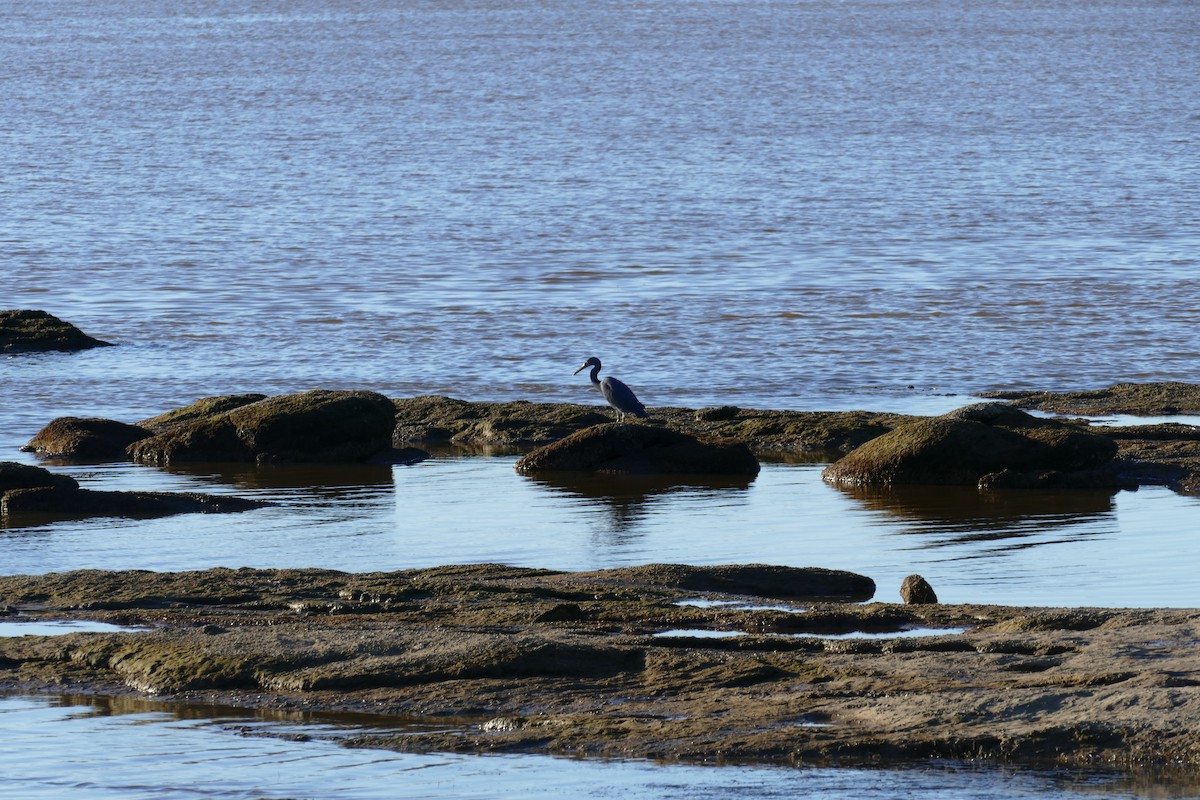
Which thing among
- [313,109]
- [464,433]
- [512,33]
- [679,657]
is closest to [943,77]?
[313,109]

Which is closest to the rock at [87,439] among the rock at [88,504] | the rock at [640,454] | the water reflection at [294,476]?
the water reflection at [294,476]

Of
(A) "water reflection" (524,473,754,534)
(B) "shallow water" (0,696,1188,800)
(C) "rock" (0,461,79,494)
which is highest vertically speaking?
(C) "rock" (0,461,79,494)

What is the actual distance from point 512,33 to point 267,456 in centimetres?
8377

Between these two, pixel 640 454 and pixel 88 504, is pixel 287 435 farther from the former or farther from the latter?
pixel 88 504

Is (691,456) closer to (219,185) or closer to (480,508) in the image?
(480,508)

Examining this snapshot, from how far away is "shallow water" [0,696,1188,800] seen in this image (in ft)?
22.7

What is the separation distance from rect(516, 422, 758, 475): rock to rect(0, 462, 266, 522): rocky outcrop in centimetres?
300

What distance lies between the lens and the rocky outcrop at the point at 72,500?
1283 centimetres

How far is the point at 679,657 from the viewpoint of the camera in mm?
8180

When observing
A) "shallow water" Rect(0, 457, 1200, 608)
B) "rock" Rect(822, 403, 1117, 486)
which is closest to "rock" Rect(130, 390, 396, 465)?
"shallow water" Rect(0, 457, 1200, 608)

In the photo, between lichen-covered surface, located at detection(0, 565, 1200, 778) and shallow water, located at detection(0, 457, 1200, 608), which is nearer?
lichen-covered surface, located at detection(0, 565, 1200, 778)

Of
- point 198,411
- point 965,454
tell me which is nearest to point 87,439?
point 198,411

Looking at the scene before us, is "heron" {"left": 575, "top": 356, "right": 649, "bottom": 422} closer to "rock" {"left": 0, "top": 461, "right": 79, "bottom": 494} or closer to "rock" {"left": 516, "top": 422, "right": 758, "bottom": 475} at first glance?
"rock" {"left": 516, "top": 422, "right": 758, "bottom": 475}

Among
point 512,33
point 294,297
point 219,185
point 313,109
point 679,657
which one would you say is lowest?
point 679,657
